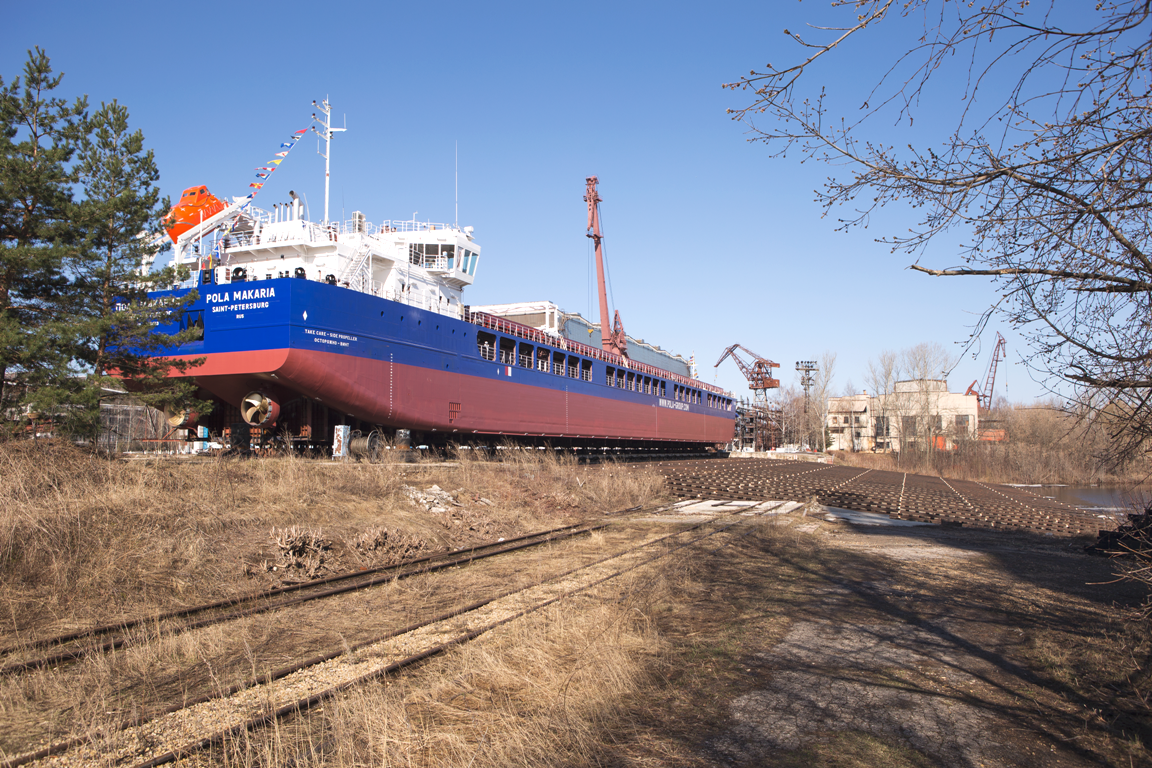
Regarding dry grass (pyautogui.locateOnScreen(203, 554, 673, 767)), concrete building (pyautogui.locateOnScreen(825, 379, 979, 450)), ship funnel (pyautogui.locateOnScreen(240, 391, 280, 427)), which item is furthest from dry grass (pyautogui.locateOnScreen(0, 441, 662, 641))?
concrete building (pyautogui.locateOnScreen(825, 379, 979, 450))

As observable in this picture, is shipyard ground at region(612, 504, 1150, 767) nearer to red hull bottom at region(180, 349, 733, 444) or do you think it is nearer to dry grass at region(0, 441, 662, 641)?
dry grass at region(0, 441, 662, 641)

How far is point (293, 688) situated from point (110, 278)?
1093 cm

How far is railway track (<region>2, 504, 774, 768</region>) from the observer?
345cm

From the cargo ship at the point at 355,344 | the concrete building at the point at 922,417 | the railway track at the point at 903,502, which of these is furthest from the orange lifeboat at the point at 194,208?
the concrete building at the point at 922,417

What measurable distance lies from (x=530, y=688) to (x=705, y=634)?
6.43ft

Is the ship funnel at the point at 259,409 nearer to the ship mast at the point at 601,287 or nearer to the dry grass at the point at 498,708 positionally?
the dry grass at the point at 498,708

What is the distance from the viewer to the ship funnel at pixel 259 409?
17.4 meters

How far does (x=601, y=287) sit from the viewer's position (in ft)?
127

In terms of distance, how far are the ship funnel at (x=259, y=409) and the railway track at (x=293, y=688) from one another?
12.5 meters

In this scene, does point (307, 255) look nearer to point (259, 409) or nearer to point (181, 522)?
point (259, 409)

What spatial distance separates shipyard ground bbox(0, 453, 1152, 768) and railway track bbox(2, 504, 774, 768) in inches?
7.2

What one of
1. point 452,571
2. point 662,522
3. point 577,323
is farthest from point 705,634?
point 577,323

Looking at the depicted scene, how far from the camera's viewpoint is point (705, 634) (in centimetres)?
575

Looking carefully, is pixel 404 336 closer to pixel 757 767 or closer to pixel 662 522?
pixel 662 522
